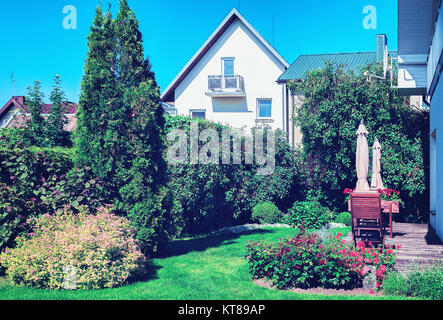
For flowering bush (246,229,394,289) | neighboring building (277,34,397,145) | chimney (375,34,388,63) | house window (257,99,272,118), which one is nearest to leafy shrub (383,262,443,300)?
flowering bush (246,229,394,289)

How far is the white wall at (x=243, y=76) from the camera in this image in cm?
2419

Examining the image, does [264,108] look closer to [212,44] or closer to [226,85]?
[226,85]

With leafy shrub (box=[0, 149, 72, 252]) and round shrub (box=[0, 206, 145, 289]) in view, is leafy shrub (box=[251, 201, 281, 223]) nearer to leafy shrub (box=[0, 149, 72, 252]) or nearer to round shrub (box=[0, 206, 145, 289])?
round shrub (box=[0, 206, 145, 289])

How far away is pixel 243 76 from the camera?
24.7 meters

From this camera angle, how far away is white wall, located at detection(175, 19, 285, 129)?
2419 centimetres

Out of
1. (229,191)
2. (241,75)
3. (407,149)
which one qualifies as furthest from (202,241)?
(241,75)

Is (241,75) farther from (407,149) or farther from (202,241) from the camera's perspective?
(202,241)

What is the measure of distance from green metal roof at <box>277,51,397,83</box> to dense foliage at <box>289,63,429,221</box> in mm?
6297

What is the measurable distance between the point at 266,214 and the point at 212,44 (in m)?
13.7

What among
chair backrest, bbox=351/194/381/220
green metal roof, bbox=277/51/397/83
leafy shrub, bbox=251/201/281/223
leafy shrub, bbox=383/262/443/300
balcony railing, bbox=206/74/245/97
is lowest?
leafy shrub, bbox=383/262/443/300

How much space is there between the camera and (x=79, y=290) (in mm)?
6203

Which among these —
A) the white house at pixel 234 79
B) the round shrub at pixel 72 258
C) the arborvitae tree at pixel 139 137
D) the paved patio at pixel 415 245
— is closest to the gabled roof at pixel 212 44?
the white house at pixel 234 79

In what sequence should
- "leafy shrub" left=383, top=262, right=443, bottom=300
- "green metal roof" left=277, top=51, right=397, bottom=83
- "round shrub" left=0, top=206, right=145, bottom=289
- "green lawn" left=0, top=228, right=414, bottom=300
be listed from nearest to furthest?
"leafy shrub" left=383, top=262, right=443, bottom=300 < "green lawn" left=0, top=228, right=414, bottom=300 < "round shrub" left=0, top=206, right=145, bottom=289 < "green metal roof" left=277, top=51, right=397, bottom=83
